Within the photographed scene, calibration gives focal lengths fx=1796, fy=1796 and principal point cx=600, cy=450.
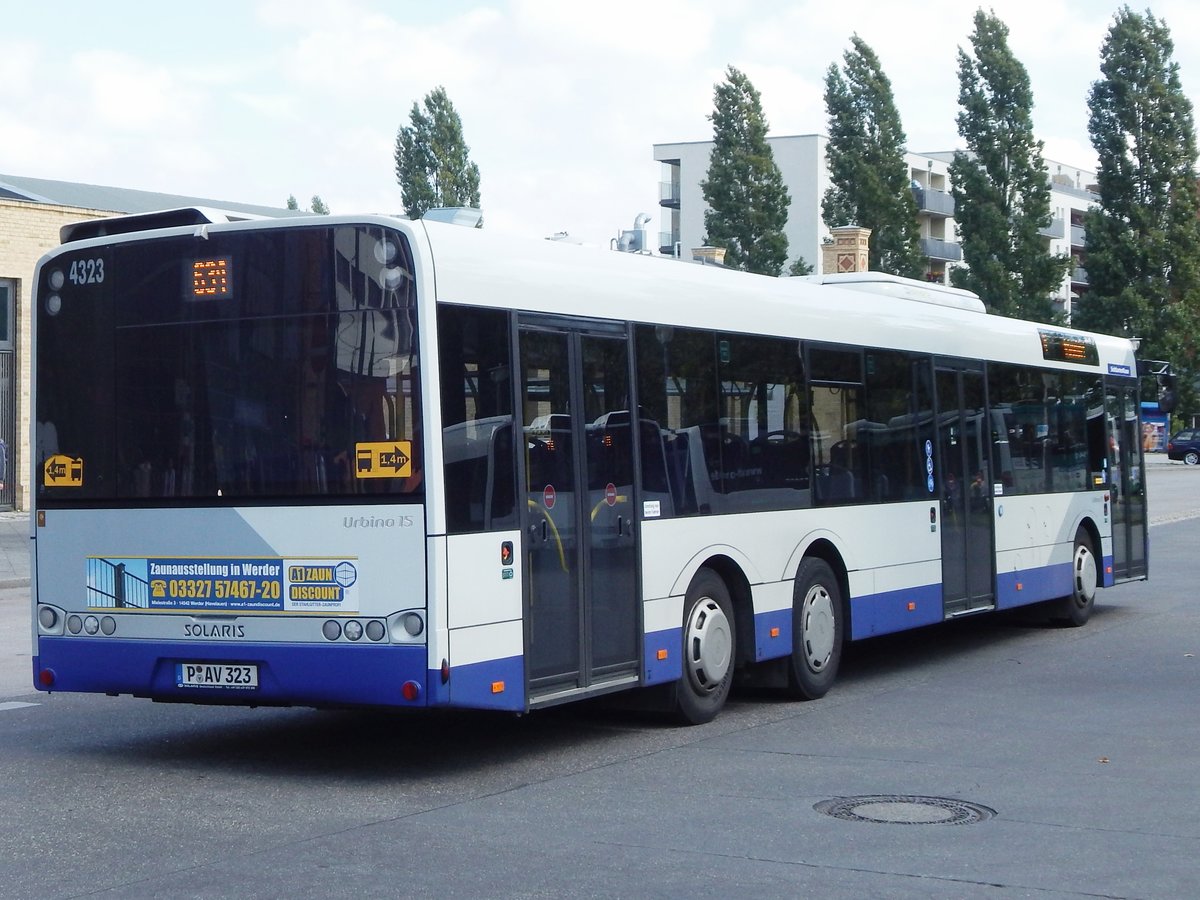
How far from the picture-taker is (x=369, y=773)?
9.16m

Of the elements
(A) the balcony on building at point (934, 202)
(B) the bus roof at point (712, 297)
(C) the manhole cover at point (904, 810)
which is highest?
(A) the balcony on building at point (934, 202)

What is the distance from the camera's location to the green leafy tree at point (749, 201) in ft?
200

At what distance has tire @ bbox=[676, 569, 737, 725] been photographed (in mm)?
10523

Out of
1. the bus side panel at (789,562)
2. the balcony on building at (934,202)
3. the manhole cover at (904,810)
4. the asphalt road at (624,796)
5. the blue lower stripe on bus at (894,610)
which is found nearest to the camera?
the asphalt road at (624,796)

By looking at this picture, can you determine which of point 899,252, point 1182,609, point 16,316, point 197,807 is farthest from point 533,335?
point 899,252

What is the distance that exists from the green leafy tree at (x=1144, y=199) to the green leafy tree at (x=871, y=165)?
8.53 meters

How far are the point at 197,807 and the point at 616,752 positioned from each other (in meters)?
2.48

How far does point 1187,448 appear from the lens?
81438 millimetres

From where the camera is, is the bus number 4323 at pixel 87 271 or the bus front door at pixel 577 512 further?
the bus number 4323 at pixel 87 271

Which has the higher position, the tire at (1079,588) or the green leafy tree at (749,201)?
the green leafy tree at (749,201)

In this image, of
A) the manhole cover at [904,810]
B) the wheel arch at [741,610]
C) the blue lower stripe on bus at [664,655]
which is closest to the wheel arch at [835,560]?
the wheel arch at [741,610]

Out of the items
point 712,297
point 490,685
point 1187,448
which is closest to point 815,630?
point 712,297

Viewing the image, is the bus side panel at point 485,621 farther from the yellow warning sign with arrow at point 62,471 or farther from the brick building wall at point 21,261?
the brick building wall at point 21,261

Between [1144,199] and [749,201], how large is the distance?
15308 mm
